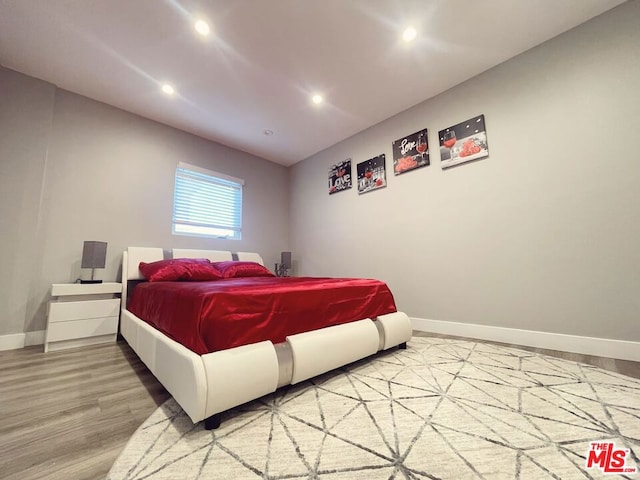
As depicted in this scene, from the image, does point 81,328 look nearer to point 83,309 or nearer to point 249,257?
point 83,309

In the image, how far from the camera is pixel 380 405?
1.33 meters

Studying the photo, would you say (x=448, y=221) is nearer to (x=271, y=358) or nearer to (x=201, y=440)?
(x=271, y=358)

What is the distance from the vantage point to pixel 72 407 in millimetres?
1332

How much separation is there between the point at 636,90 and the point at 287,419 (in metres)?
3.46

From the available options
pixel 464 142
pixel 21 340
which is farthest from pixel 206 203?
pixel 464 142

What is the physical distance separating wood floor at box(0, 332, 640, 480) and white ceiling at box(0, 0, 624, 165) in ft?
9.19

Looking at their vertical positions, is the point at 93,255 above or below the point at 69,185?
below

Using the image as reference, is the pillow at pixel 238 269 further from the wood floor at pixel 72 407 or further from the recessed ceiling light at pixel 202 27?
the recessed ceiling light at pixel 202 27

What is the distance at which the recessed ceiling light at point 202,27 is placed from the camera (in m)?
2.07

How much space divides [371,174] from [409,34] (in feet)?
5.44

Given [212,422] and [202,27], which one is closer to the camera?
[212,422]

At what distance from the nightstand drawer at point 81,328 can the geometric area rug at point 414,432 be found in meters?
1.87

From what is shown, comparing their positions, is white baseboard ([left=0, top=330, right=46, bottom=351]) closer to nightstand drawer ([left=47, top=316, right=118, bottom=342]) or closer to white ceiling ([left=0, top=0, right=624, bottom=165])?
nightstand drawer ([left=47, top=316, right=118, bottom=342])

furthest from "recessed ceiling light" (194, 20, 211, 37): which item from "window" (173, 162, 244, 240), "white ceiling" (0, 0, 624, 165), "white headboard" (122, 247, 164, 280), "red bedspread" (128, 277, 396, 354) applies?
"white headboard" (122, 247, 164, 280)
